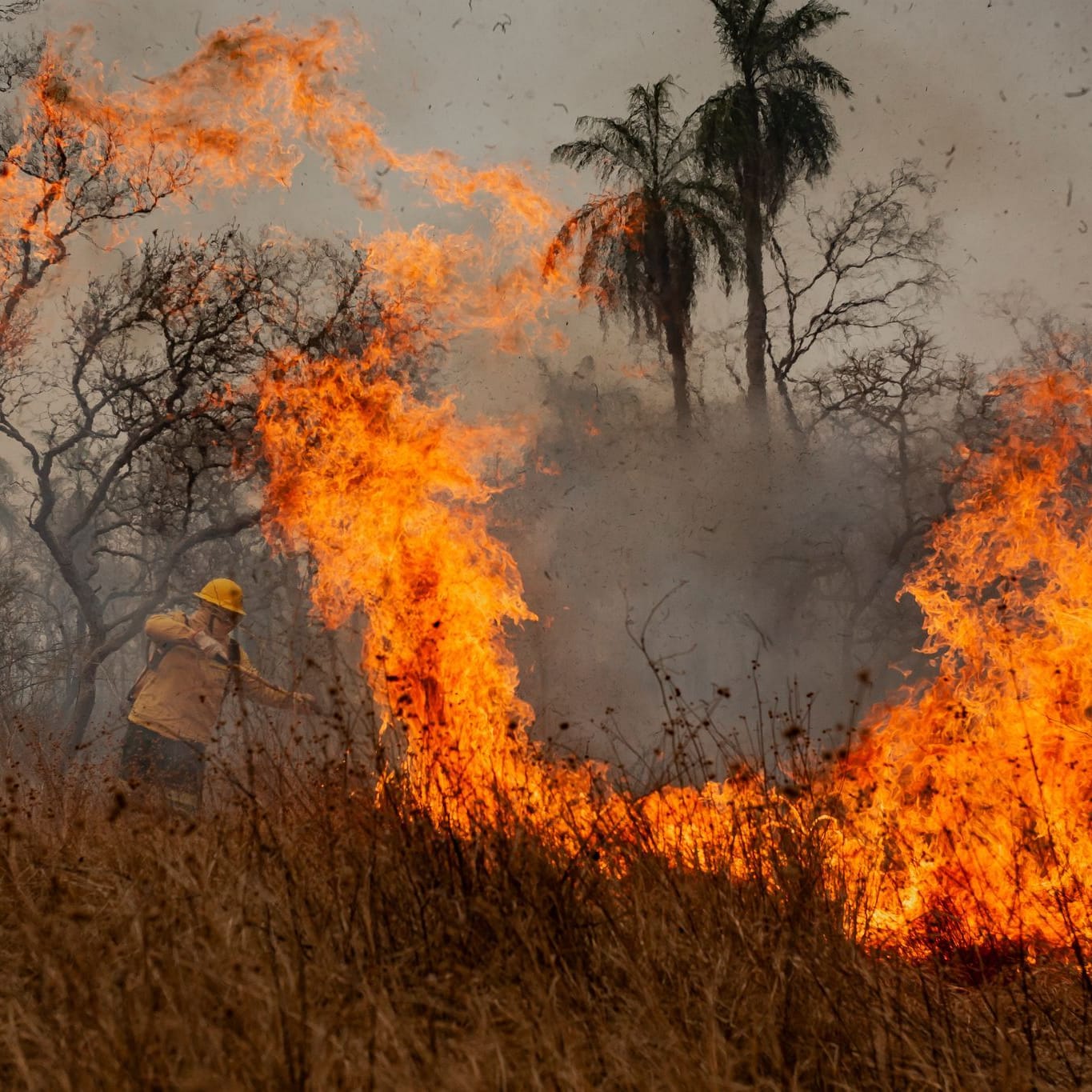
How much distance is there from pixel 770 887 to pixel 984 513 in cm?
386

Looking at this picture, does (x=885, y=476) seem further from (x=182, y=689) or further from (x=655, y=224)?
(x=182, y=689)

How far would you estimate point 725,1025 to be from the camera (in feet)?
9.74

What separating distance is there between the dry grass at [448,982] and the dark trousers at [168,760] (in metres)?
3.16

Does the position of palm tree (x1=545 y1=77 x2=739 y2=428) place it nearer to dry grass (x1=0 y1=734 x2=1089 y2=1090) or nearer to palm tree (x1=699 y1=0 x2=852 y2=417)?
palm tree (x1=699 y1=0 x2=852 y2=417)

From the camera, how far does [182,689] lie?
7.80 meters

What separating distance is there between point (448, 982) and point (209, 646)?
5.38m

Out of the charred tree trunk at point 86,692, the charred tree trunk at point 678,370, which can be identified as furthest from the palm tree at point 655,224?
the charred tree trunk at point 86,692

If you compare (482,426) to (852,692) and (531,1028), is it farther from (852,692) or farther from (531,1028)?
(852,692)

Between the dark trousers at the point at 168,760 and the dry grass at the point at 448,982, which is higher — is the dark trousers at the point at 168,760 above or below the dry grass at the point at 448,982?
above

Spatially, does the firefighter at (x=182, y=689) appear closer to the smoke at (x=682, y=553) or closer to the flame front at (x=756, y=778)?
the flame front at (x=756, y=778)

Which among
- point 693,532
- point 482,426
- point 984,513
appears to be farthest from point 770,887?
point 693,532

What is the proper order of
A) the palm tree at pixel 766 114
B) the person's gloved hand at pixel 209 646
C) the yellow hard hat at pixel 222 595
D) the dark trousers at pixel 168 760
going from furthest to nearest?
the palm tree at pixel 766 114
the yellow hard hat at pixel 222 595
the person's gloved hand at pixel 209 646
the dark trousers at pixel 168 760

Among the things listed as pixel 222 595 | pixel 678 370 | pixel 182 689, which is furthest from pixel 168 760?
pixel 678 370

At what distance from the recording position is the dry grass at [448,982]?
2.37m
